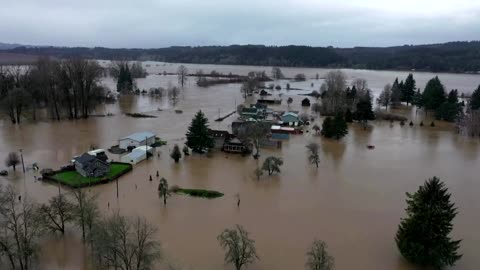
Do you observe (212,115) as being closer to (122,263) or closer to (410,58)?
(122,263)

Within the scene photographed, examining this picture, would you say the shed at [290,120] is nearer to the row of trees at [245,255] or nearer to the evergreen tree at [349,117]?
the evergreen tree at [349,117]

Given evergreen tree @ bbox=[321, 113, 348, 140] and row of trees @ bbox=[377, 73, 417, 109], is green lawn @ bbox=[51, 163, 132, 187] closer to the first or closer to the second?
evergreen tree @ bbox=[321, 113, 348, 140]

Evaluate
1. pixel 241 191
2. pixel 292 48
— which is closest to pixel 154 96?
pixel 241 191

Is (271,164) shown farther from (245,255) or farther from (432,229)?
(432,229)

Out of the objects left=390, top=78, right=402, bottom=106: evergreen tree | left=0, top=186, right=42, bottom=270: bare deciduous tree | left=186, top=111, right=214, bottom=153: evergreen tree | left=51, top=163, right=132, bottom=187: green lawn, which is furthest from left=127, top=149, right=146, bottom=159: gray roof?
left=390, top=78, right=402, bottom=106: evergreen tree

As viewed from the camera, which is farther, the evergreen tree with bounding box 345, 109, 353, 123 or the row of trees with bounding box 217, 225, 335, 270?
the evergreen tree with bounding box 345, 109, 353, 123

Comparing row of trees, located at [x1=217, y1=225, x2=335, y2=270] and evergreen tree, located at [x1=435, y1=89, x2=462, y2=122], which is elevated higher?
evergreen tree, located at [x1=435, y1=89, x2=462, y2=122]

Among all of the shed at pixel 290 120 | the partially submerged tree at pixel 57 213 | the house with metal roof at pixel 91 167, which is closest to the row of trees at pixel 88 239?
the partially submerged tree at pixel 57 213
